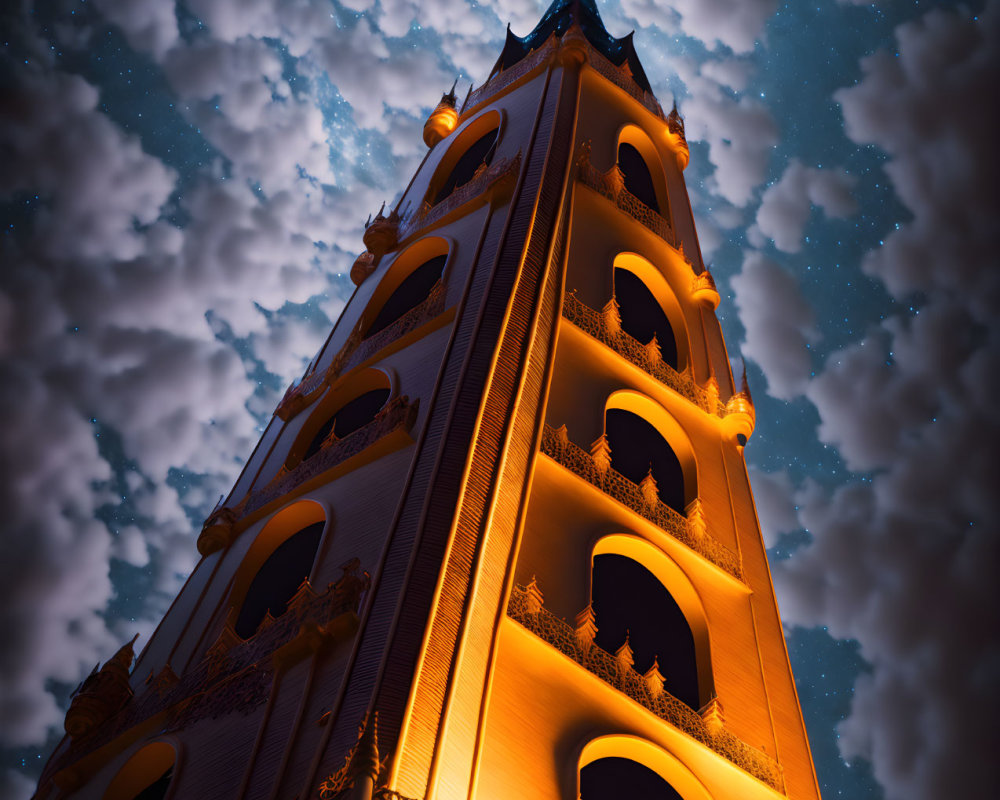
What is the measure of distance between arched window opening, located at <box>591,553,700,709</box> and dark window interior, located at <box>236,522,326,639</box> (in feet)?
14.8

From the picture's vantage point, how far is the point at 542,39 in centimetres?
3388

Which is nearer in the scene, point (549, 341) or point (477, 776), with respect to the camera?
point (477, 776)

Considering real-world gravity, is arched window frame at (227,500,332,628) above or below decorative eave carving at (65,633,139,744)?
above

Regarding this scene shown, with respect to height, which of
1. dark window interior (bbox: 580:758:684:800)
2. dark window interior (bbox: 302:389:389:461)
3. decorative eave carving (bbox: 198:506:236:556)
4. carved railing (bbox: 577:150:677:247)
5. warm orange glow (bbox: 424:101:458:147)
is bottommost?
dark window interior (bbox: 580:758:684:800)

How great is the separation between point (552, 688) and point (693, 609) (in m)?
4.43

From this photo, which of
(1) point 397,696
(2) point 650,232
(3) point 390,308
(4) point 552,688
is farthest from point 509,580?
(2) point 650,232

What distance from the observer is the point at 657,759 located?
15.4 metres

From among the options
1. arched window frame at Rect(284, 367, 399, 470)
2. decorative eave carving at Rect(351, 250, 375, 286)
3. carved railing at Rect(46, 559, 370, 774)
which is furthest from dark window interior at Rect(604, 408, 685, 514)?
decorative eave carving at Rect(351, 250, 375, 286)

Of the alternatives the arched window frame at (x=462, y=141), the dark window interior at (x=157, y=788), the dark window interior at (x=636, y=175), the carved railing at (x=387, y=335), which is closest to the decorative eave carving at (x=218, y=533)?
the carved railing at (x=387, y=335)

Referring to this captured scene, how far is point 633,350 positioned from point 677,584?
16.6 feet

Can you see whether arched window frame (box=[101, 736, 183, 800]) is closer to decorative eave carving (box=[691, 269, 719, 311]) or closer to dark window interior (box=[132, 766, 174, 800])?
dark window interior (box=[132, 766, 174, 800])

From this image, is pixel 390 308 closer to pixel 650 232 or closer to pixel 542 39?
pixel 650 232

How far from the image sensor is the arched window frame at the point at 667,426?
20.7m

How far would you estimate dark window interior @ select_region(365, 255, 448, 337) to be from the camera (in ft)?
76.2
